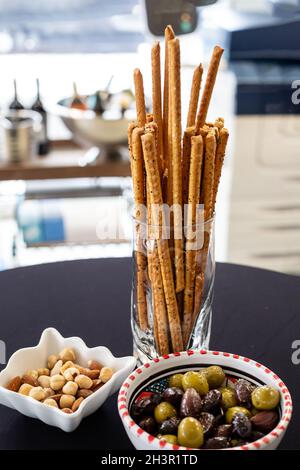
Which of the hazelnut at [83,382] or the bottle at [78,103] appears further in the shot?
the bottle at [78,103]

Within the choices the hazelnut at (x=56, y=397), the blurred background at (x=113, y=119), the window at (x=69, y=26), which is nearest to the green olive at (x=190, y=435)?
the hazelnut at (x=56, y=397)

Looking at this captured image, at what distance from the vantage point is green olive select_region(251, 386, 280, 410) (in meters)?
0.79

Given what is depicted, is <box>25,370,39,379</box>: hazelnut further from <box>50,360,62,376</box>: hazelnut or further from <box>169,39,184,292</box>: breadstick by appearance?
<box>169,39,184,292</box>: breadstick

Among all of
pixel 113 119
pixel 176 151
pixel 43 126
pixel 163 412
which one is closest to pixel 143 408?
pixel 163 412

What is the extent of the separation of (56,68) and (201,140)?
7.99 ft

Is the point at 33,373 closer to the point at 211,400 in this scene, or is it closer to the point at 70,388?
the point at 70,388

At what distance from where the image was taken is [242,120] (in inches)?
111

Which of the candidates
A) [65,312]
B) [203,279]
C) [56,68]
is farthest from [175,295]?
[56,68]

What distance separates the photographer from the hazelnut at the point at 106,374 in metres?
0.91

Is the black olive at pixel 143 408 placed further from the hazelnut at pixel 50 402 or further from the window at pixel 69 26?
the window at pixel 69 26

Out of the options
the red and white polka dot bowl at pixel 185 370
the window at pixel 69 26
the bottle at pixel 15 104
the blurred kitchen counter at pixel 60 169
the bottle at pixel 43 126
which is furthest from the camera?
the window at pixel 69 26

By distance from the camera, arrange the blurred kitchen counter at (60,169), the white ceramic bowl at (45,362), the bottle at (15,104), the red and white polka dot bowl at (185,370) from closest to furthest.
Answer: the red and white polka dot bowl at (185,370) < the white ceramic bowl at (45,362) < the blurred kitchen counter at (60,169) < the bottle at (15,104)

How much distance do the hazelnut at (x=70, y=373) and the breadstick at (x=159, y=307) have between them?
13cm
